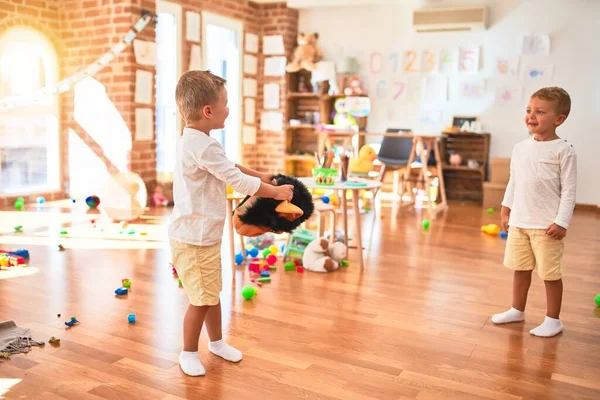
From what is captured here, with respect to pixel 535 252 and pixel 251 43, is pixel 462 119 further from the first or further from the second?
pixel 535 252

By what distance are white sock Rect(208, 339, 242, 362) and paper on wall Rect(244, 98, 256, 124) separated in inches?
223

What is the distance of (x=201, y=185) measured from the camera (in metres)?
2.01

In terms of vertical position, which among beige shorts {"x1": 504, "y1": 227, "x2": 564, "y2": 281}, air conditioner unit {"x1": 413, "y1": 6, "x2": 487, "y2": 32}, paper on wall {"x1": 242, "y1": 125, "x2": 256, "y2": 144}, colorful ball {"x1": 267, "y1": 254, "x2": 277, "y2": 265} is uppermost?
air conditioner unit {"x1": 413, "y1": 6, "x2": 487, "y2": 32}

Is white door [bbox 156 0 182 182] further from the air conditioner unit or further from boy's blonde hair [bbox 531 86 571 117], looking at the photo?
boy's blonde hair [bbox 531 86 571 117]

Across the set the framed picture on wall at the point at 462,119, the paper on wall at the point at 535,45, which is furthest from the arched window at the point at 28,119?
the paper on wall at the point at 535,45

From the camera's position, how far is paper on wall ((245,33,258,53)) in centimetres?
754

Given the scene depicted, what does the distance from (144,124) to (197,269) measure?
4.31 m

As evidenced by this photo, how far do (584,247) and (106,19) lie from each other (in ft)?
15.7

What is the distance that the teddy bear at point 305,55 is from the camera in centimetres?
749

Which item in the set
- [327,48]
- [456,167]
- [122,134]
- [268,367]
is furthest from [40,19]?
[268,367]

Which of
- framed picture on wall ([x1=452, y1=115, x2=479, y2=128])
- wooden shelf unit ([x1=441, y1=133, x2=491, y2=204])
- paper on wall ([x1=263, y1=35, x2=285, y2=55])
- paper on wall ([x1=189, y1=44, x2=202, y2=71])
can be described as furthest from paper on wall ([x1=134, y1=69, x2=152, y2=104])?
framed picture on wall ([x1=452, y1=115, x2=479, y2=128])

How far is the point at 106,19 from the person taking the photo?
5848 mm

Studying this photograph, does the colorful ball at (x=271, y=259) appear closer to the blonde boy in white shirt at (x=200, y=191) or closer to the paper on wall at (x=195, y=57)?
the blonde boy in white shirt at (x=200, y=191)

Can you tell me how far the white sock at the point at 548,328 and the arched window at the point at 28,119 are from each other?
5.02 metres
